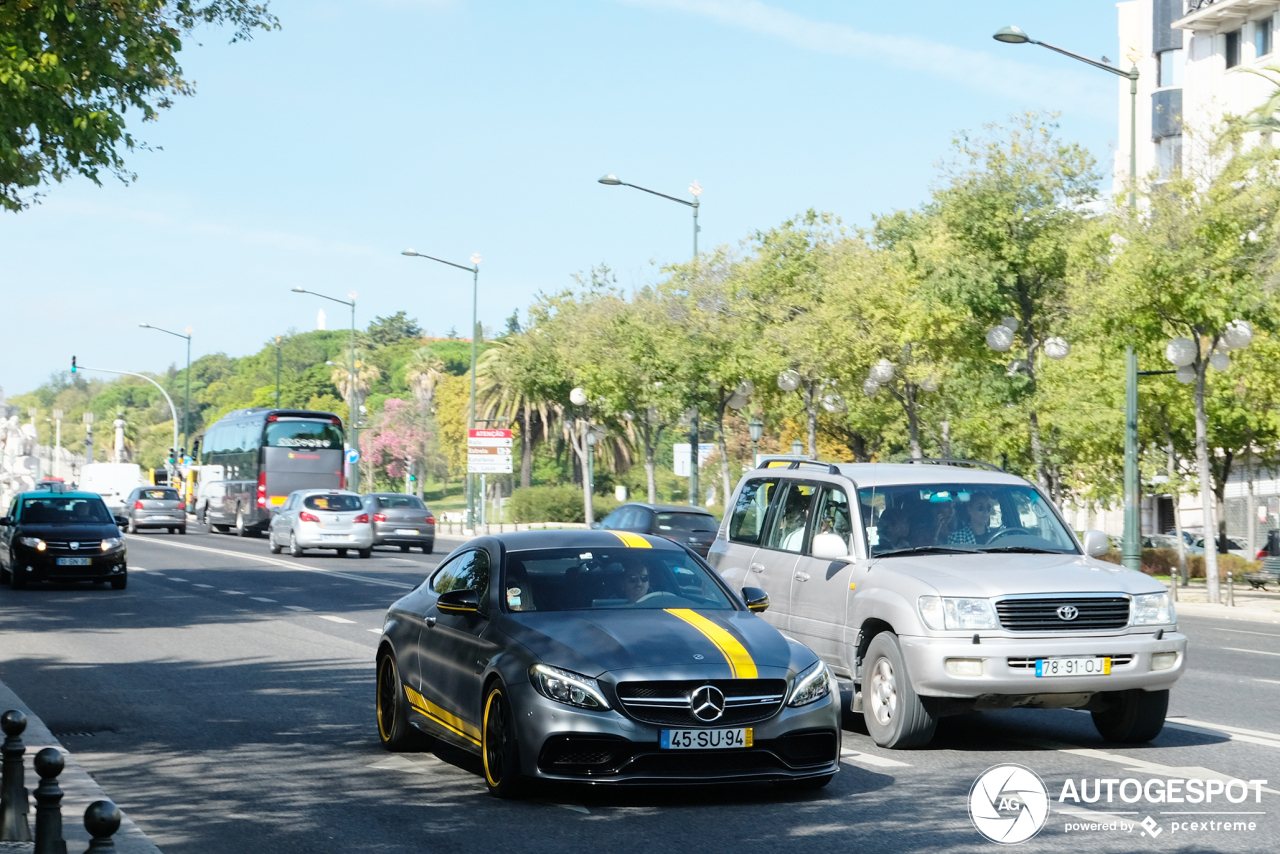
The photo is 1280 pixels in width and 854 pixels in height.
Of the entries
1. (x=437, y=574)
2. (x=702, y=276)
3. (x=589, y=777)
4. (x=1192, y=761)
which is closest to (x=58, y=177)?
(x=437, y=574)

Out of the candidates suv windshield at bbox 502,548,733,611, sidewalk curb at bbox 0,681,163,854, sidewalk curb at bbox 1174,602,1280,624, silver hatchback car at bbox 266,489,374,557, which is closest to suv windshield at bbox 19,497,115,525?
silver hatchback car at bbox 266,489,374,557

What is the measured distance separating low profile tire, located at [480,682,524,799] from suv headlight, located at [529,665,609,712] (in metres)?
0.24

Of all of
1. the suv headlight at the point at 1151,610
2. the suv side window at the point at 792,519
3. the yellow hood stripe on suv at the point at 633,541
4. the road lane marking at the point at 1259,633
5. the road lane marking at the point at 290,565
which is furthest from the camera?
the road lane marking at the point at 290,565

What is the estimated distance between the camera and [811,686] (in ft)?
26.2

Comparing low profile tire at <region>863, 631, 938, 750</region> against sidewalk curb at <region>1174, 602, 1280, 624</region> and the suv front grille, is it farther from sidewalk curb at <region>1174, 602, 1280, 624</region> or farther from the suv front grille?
sidewalk curb at <region>1174, 602, 1280, 624</region>

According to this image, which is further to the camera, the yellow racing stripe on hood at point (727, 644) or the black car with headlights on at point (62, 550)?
A: the black car with headlights on at point (62, 550)

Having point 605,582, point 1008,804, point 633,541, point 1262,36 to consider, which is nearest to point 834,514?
point 633,541

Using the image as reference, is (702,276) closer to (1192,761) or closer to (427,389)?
(1192,761)

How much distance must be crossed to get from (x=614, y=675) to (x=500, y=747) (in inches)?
32.7

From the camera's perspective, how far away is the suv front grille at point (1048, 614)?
9.25 meters

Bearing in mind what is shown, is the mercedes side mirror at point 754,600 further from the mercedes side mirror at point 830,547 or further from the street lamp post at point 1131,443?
the street lamp post at point 1131,443

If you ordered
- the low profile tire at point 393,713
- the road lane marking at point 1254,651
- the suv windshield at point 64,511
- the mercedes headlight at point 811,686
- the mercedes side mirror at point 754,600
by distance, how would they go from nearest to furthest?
the mercedes headlight at point 811,686, the mercedes side mirror at point 754,600, the low profile tire at point 393,713, the road lane marking at point 1254,651, the suv windshield at point 64,511

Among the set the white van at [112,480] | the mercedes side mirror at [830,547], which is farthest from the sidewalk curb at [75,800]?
the white van at [112,480]

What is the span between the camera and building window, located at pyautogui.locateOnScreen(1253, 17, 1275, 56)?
55562mm
